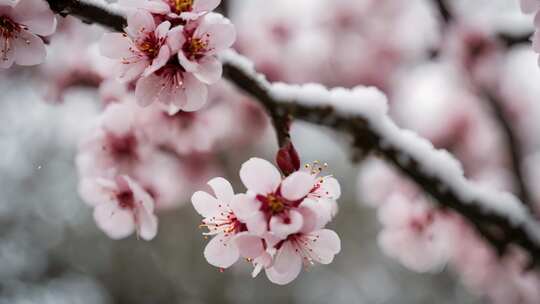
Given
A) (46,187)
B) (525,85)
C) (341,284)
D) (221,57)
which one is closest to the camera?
(221,57)

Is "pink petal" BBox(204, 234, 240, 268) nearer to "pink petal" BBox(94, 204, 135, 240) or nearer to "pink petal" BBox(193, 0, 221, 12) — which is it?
"pink petal" BBox(193, 0, 221, 12)

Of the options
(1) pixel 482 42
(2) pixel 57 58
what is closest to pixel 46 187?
(2) pixel 57 58

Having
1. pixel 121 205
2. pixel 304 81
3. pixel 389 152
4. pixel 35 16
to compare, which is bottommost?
pixel 304 81

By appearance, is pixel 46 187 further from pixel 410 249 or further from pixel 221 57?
pixel 221 57

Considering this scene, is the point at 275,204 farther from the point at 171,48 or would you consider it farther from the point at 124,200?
the point at 124,200

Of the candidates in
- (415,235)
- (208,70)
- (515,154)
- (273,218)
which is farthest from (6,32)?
(515,154)

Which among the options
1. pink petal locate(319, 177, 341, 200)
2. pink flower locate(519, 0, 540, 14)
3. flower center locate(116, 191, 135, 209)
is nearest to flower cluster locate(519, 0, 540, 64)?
pink flower locate(519, 0, 540, 14)

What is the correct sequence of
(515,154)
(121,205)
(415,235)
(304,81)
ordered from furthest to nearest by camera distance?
(304,81), (515,154), (415,235), (121,205)
